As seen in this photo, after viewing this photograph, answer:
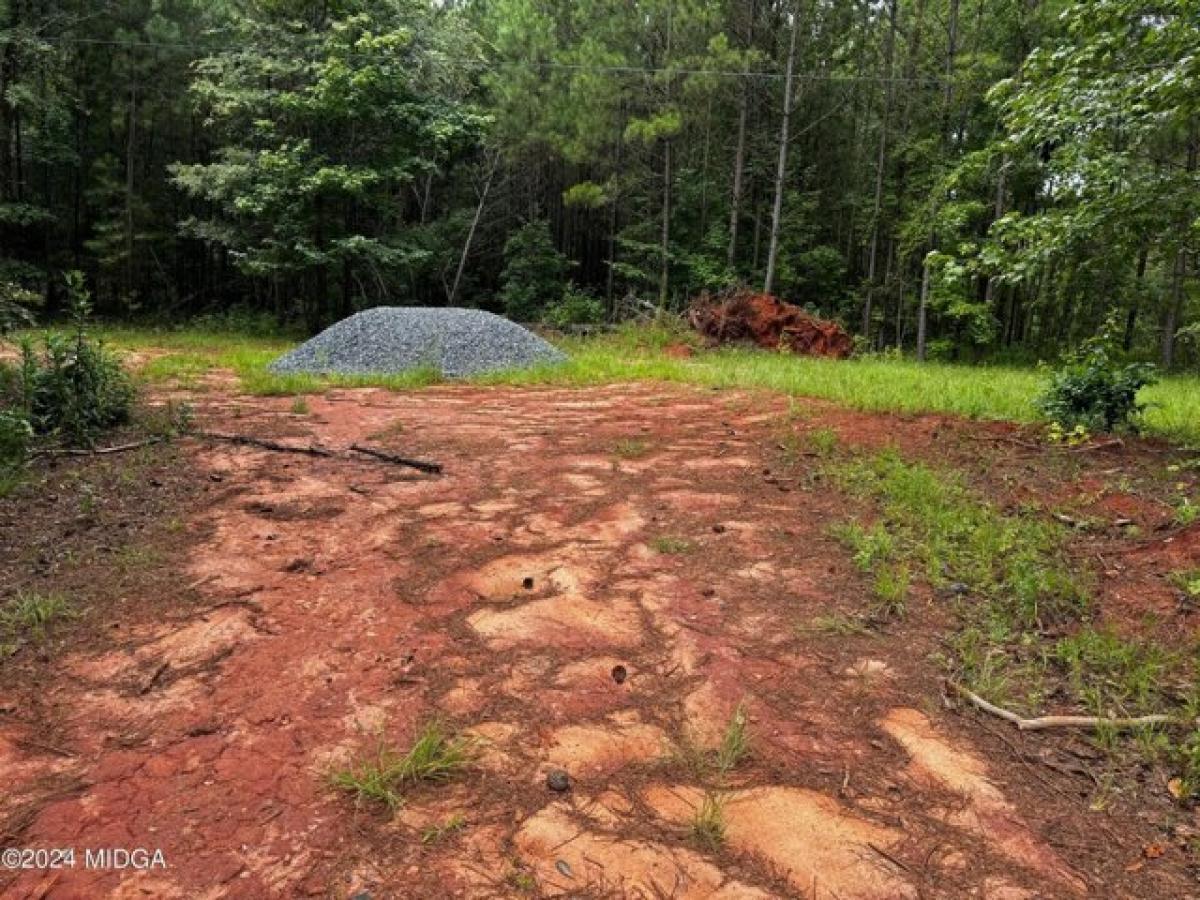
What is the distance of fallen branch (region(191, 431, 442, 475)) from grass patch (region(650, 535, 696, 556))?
56.6 inches

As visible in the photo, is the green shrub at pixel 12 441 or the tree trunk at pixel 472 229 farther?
the tree trunk at pixel 472 229

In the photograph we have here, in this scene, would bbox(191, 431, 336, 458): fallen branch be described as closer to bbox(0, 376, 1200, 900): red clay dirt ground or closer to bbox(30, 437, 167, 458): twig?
bbox(30, 437, 167, 458): twig

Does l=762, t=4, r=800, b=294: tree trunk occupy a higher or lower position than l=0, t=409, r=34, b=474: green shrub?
higher

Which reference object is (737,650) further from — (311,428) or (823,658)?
(311,428)

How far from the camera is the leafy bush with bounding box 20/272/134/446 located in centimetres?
391

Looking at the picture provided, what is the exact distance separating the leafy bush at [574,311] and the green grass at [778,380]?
12.4ft

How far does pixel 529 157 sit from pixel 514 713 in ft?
57.7

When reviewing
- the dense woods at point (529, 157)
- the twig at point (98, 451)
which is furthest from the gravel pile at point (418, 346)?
the dense woods at point (529, 157)

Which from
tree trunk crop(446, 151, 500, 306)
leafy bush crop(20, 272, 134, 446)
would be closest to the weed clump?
leafy bush crop(20, 272, 134, 446)

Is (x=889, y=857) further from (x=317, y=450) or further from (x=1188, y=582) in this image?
(x=317, y=450)

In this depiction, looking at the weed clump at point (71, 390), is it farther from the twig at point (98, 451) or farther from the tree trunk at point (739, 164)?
the tree trunk at point (739, 164)

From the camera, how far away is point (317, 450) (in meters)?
4.11

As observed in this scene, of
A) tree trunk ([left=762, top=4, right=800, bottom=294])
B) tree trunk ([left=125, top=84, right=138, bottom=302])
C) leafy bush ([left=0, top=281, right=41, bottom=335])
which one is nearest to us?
leafy bush ([left=0, top=281, right=41, bottom=335])

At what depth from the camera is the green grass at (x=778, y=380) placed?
5.52 metres
